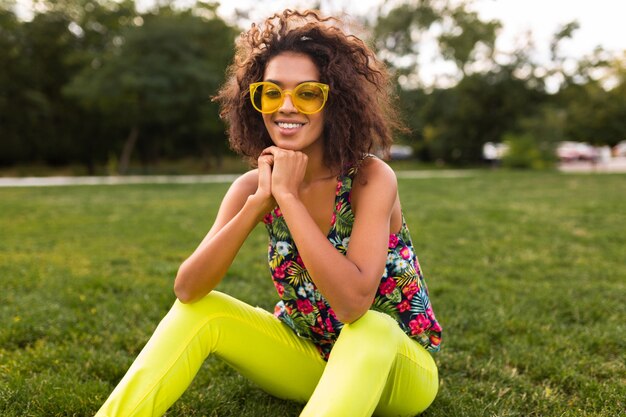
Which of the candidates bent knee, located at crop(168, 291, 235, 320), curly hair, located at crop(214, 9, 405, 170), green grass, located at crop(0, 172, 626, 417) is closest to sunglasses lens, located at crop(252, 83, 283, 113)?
curly hair, located at crop(214, 9, 405, 170)

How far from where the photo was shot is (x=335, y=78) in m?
2.10

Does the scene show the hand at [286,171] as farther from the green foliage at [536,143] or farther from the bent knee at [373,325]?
the green foliage at [536,143]

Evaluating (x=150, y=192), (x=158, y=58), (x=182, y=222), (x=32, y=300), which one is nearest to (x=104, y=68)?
(x=158, y=58)

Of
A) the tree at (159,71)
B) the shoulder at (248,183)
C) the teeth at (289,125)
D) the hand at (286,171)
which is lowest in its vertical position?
the shoulder at (248,183)

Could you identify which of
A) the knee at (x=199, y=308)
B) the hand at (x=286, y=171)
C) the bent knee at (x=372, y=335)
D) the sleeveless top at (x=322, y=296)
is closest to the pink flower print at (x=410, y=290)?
the sleeveless top at (x=322, y=296)

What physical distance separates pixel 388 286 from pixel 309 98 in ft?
2.44

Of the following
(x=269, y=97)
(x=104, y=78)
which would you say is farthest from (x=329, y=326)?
(x=104, y=78)

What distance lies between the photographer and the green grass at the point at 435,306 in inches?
100

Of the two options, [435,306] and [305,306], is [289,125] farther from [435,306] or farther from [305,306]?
[435,306]

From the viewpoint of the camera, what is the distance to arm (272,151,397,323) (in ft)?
5.90

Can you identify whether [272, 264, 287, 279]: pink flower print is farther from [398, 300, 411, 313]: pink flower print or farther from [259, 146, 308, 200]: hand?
[398, 300, 411, 313]: pink flower print

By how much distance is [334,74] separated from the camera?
2.10 metres

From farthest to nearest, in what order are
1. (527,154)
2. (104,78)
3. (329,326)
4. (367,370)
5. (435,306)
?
1. (527,154)
2. (104,78)
3. (435,306)
4. (329,326)
5. (367,370)

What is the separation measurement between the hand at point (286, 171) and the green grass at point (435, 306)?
1011 mm
